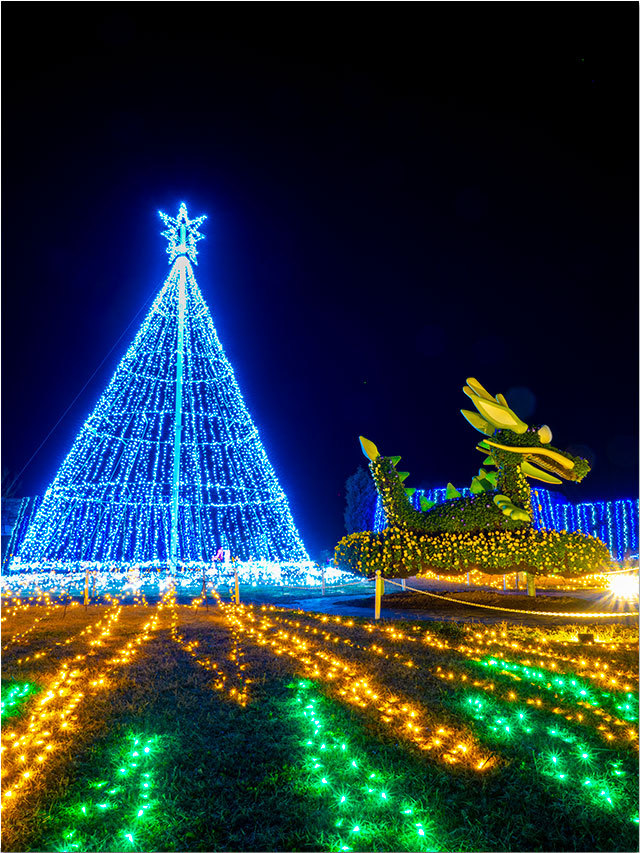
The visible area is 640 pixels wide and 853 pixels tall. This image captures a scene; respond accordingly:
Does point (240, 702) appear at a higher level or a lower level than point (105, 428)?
lower

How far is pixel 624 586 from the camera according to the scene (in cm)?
1506

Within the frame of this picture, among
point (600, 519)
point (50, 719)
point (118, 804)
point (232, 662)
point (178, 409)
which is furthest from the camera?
point (600, 519)

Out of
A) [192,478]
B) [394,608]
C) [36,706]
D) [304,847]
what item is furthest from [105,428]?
[304,847]

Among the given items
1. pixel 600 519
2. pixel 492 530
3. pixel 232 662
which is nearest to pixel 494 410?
pixel 492 530

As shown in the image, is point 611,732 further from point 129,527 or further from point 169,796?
point 129,527

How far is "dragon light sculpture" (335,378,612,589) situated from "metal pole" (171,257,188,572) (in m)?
6.21

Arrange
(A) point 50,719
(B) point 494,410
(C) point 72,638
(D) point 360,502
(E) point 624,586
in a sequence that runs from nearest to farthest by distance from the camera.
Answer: (A) point 50,719
(C) point 72,638
(B) point 494,410
(E) point 624,586
(D) point 360,502

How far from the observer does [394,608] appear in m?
12.1

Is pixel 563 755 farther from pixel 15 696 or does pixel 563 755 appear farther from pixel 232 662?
pixel 15 696

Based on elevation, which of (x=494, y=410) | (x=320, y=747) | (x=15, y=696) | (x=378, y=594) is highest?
(x=494, y=410)

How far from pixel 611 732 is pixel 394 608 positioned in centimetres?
735

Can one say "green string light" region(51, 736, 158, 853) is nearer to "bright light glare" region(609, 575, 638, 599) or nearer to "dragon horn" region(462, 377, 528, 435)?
"dragon horn" region(462, 377, 528, 435)

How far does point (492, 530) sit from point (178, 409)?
10.3 meters

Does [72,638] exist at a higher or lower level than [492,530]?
lower
